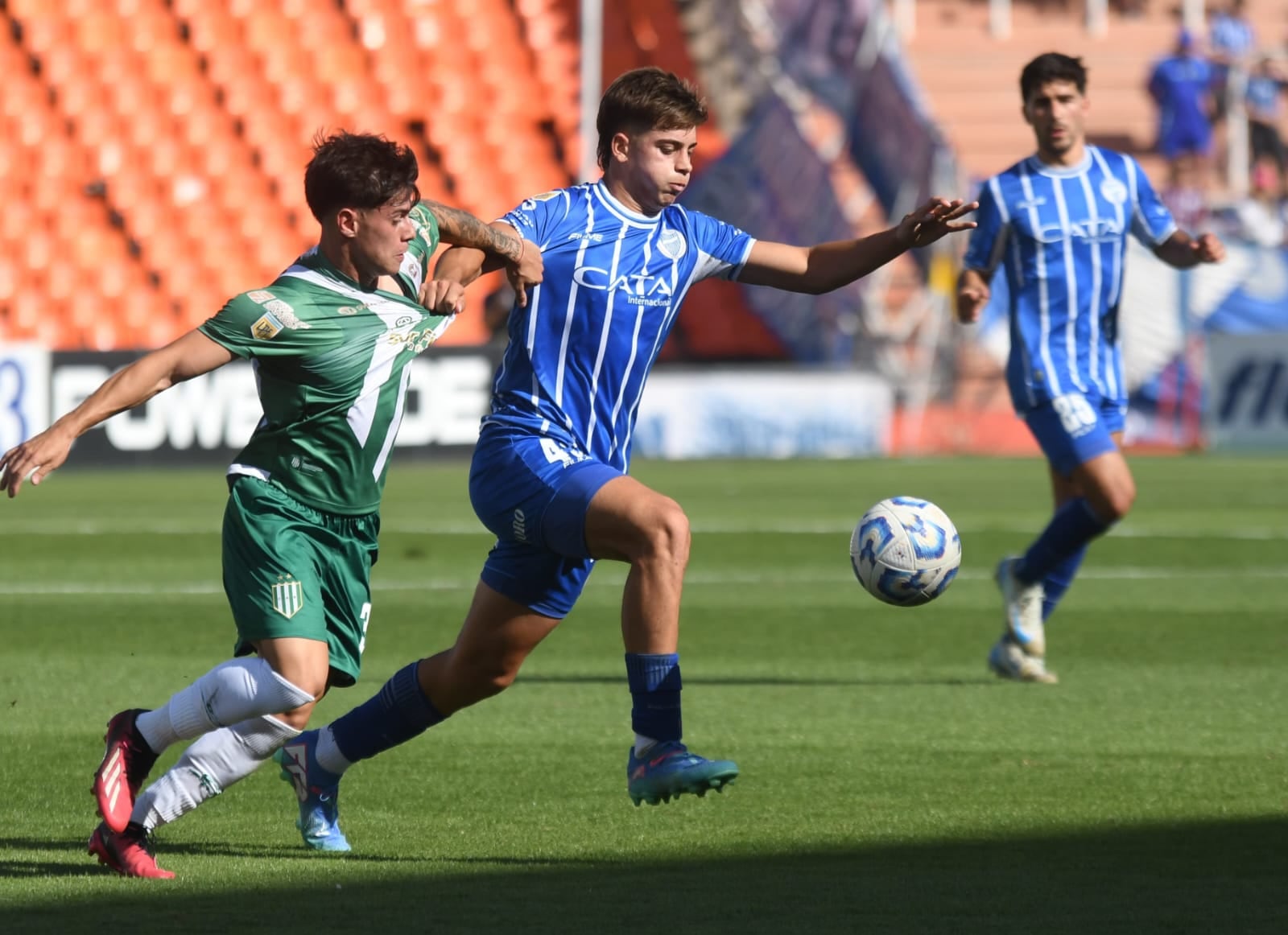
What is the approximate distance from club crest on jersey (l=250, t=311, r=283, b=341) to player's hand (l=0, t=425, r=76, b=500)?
0.47 meters

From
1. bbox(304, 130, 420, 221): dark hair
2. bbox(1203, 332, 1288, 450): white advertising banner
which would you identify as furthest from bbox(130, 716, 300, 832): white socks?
bbox(1203, 332, 1288, 450): white advertising banner

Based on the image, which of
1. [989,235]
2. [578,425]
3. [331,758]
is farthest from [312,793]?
[989,235]

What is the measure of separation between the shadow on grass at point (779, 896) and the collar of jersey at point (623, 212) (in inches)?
62.9

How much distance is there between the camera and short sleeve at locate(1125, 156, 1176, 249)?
8172 millimetres

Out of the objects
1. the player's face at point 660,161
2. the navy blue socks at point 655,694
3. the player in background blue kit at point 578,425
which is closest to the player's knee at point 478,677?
the player in background blue kit at point 578,425

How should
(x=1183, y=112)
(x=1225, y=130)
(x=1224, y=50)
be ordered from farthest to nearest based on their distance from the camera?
(x=1225, y=130) → (x=1224, y=50) → (x=1183, y=112)

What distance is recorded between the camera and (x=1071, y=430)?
7.86 metres

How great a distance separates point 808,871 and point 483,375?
16597 millimetres

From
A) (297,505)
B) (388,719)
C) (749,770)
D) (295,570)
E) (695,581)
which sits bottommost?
(695,581)

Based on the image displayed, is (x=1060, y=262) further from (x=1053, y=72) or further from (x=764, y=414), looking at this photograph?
(x=764, y=414)

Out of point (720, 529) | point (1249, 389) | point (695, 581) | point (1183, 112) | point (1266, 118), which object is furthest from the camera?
point (1266, 118)

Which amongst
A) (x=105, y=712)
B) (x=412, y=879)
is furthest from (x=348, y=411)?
(x=105, y=712)

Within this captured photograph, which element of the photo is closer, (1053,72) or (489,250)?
(489,250)

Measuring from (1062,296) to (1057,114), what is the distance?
69 cm
